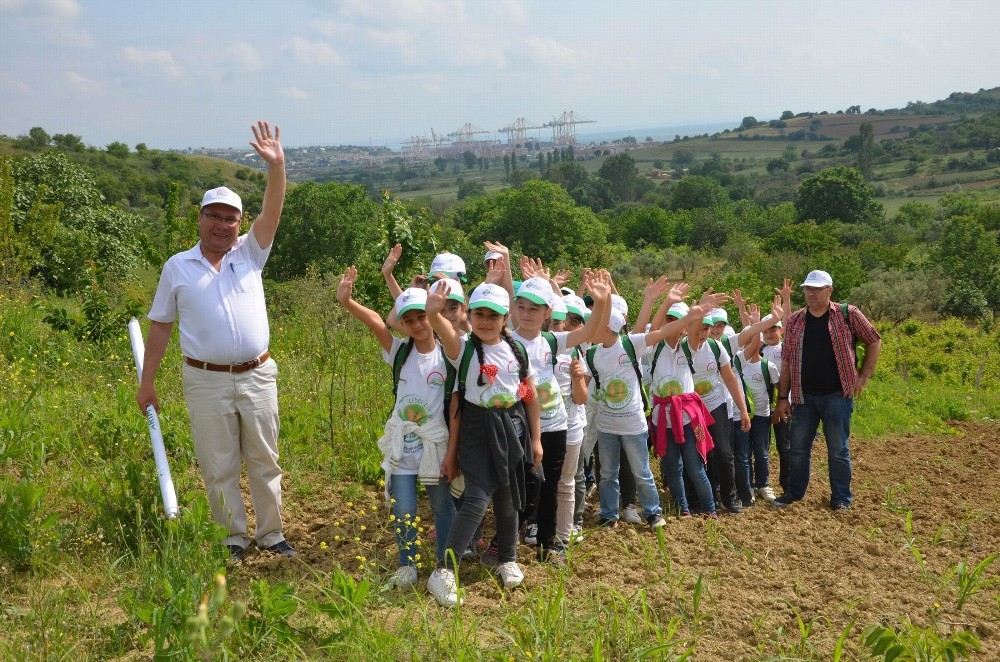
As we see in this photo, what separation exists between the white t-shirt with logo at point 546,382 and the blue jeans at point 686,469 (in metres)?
1.43

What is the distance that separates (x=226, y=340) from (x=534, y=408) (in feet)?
5.33

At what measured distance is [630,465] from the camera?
5543 millimetres

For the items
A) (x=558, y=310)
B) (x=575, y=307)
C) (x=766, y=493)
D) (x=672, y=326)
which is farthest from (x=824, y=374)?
(x=558, y=310)

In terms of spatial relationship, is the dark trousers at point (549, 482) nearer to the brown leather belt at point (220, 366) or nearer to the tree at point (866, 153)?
the brown leather belt at point (220, 366)

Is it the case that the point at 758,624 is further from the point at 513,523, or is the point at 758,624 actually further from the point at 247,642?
the point at 247,642

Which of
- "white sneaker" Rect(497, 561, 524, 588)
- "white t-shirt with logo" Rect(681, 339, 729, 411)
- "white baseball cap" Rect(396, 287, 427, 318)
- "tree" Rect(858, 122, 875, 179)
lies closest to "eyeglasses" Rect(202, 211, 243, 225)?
"white baseball cap" Rect(396, 287, 427, 318)

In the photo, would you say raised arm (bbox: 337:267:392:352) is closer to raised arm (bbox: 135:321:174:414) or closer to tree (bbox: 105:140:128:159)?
raised arm (bbox: 135:321:174:414)

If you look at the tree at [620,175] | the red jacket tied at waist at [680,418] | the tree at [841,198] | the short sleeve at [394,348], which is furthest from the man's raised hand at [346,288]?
the tree at [620,175]

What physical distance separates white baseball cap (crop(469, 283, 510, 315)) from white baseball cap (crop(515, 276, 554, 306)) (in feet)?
0.96

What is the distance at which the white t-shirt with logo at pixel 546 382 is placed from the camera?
15.4 feet

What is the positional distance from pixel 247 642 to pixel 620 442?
2.92 m

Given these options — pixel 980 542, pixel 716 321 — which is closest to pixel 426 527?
pixel 716 321

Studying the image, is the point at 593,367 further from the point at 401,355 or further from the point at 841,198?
the point at 841,198

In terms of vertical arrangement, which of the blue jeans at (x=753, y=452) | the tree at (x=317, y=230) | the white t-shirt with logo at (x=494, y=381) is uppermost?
the white t-shirt with logo at (x=494, y=381)
